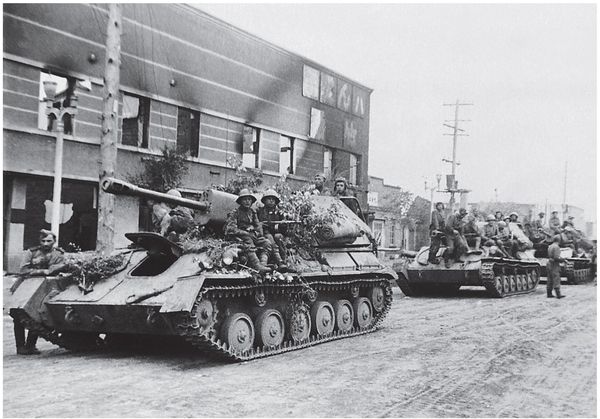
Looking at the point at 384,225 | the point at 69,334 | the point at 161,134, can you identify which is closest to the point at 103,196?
the point at 69,334

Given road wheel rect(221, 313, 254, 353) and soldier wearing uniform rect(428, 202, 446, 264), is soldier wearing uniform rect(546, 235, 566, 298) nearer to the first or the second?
soldier wearing uniform rect(428, 202, 446, 264)

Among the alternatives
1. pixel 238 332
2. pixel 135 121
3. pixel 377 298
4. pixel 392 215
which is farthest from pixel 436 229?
pixel 392 215

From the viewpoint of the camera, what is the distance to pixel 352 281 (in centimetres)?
1065

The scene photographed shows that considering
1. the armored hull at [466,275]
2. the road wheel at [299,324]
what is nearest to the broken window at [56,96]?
the road wheel at [299,324]

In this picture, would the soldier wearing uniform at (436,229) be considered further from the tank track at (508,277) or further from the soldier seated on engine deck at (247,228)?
the soldier seated on engine deck at (247,228)

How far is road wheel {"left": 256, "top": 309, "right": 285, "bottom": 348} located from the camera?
8.66 m

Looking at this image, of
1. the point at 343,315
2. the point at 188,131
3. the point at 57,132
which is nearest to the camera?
the point at 343,315

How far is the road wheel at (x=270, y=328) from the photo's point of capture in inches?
341

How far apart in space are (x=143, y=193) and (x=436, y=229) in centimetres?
1034

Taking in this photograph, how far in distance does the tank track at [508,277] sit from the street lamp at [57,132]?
32.5 feet

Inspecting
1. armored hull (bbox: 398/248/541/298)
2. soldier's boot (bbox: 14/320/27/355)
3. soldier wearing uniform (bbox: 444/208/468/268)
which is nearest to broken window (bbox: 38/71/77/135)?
soldier's boot (bbox: 14/320/27/355)

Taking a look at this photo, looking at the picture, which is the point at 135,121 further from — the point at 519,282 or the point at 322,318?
the point at 519,282

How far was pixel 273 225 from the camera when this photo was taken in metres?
9.73

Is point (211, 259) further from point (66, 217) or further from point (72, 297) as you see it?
point (66, 217)
